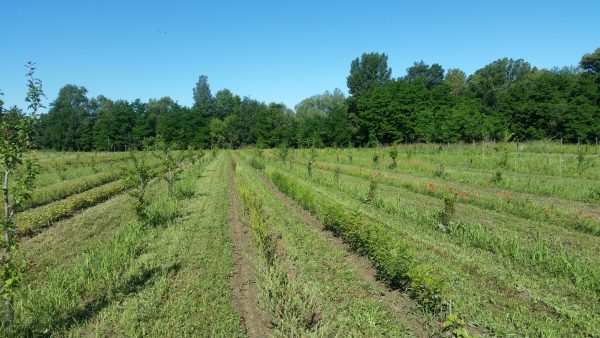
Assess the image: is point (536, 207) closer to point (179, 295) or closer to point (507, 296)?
point (507, 296)

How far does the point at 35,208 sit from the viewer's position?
1698cm

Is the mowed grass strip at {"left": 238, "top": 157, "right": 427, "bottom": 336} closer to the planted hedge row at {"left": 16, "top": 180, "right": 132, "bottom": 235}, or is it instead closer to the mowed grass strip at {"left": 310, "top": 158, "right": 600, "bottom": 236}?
the mowed grass strip at {"left": 310, "top": 158, "right": 600, "bottom": 236}

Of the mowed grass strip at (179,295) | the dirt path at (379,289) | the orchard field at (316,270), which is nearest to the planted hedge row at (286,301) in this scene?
the orchard field at (316,270)

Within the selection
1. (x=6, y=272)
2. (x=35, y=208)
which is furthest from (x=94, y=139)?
(x=6, y=272)

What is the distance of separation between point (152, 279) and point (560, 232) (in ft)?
36.6

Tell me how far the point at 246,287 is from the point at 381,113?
211 feet

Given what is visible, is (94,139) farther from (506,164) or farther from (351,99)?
(506,164)

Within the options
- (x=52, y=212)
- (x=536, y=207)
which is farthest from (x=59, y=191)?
(x=536, y=207)

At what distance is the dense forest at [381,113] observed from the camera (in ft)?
171

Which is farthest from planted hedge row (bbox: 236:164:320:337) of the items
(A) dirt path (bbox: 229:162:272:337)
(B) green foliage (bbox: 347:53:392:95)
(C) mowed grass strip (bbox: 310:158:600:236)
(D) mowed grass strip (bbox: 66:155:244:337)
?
(B) green foliage (bbox: 347:53:392:95)

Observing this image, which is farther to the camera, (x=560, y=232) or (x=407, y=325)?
(x=560, y=232)

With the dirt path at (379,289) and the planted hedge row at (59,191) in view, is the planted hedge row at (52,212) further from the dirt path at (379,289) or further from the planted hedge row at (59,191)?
the dirt path at (379,289)

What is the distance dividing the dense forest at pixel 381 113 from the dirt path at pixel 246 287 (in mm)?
36204

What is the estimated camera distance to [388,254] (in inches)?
302
